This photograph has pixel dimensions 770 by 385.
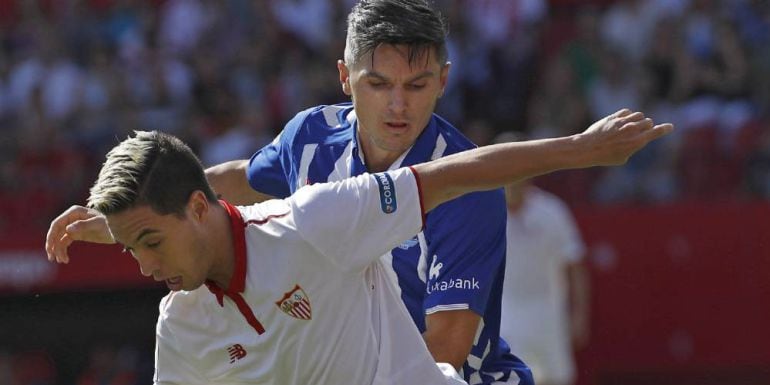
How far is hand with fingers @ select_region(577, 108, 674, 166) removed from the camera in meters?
3.75

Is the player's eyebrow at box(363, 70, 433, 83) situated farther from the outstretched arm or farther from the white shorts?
the white shorts

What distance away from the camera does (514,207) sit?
374 inches

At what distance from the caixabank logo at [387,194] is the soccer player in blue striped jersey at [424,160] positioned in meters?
0.59

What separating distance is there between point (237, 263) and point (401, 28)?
112 centimetres

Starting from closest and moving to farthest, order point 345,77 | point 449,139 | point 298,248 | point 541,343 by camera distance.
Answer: point 298,248 → point 449,139 → point 345,77 → point 541,343

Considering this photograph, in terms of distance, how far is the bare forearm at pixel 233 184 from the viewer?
5.45 m

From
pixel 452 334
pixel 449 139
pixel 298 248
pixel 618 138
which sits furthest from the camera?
pixel 449 139

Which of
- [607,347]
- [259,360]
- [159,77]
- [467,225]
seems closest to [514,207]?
[607,347]

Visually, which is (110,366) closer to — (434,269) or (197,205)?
(434,269)

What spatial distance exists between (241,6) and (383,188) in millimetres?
8997

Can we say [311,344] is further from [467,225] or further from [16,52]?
[16,52]

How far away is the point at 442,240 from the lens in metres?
4.56

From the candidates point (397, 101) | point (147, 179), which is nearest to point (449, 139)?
point (397, 101)

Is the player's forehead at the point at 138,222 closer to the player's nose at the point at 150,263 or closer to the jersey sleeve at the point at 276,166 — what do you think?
the player's nose at the point at 150,263
